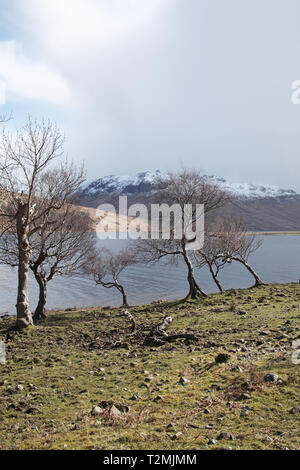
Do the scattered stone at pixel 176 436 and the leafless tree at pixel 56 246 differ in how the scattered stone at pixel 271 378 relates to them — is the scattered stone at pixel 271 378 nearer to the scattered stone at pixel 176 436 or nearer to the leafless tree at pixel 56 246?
the scattered stone at pixel 176 436

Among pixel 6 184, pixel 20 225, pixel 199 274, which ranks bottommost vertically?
pixel 199 274

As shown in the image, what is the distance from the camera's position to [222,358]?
9.25 meters

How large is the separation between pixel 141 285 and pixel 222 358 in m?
42.1

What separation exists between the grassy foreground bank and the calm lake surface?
26073 millimetres

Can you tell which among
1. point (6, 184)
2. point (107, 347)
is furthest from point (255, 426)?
point (6, 184)

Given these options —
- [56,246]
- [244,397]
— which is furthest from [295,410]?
[56,246]

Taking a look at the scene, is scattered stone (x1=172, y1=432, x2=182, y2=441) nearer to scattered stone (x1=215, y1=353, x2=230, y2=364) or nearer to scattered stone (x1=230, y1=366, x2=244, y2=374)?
scattered stone (x1=230, y1=366, x2=244, y2=374)

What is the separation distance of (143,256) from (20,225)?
12.3 meters

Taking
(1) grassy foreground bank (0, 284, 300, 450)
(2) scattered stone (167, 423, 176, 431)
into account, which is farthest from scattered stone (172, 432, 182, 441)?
(2) scattered stone (167, 423, 176, 431)

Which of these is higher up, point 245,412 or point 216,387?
point 245,412

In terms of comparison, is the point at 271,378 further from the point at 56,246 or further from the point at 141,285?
the point at 141,285

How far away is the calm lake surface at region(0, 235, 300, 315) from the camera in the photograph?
41219 millimetres

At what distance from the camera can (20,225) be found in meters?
17.1
